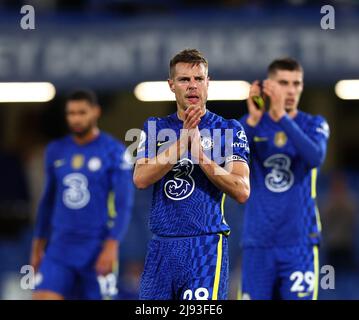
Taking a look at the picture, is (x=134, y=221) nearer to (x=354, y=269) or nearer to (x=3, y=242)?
(x=3, y=242)

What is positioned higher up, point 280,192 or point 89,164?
point 89,164

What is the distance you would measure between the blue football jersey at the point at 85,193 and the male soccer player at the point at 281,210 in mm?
1843

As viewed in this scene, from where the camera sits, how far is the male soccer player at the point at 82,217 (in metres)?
10.7

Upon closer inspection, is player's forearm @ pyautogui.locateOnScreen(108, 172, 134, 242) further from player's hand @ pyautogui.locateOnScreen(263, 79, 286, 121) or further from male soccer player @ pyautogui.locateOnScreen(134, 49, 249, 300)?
male soccer player @ pyautogui.locateOnScreen(134, 49, 249, 300)

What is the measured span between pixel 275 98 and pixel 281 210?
95 centimetres

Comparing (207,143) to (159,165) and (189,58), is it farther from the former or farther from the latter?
(189,58)

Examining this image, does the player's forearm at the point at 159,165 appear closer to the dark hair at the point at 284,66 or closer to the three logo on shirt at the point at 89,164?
the dark hair at the point at 284,66

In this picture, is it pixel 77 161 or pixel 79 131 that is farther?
pixel 79 131

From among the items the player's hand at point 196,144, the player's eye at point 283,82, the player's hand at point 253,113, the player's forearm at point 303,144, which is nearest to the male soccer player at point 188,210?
the player's hand at point 196,144

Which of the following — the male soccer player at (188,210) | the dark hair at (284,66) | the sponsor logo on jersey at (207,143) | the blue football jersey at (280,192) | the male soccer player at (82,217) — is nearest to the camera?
the male soccer player at (188,210)

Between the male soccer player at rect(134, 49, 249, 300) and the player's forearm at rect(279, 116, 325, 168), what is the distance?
5.98 feet

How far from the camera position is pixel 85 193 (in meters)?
10.8

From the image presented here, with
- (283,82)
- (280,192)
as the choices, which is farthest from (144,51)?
(280,192)
